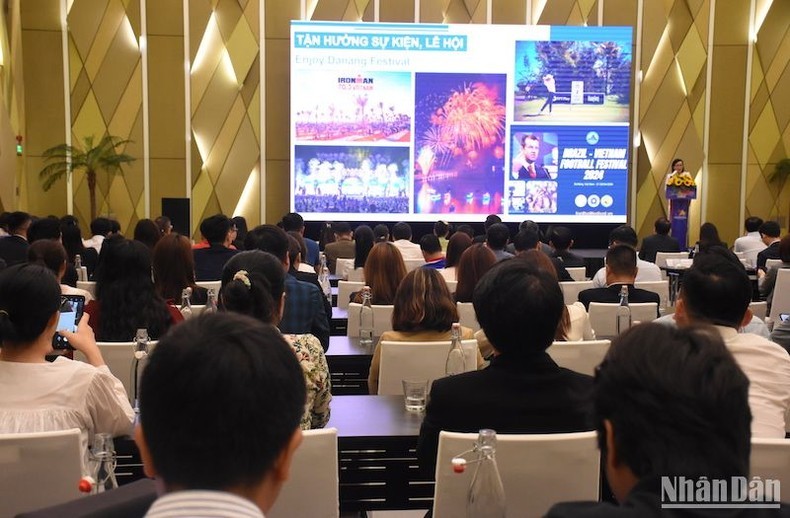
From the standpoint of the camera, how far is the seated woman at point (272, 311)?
2758 mm

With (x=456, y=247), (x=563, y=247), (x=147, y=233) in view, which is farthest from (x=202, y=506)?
(x=563, y=247)

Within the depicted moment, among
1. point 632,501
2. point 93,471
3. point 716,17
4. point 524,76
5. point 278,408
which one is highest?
point 716,17

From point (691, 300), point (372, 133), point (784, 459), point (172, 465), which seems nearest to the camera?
point (172, 465)

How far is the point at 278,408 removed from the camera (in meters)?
1.10

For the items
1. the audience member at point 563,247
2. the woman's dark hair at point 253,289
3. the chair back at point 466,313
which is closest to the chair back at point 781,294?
the audience member at point 563,247

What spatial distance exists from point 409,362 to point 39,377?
1.54 metres

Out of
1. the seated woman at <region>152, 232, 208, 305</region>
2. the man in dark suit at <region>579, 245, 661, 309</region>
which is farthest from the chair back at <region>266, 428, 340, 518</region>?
the man in dark suit at <region>579, 245, 661, 309</region>

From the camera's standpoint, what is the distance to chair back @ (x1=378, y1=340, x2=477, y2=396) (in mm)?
3471

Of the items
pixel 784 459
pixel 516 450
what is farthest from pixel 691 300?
pixel 516 450

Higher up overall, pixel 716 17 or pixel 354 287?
pixel 716 17

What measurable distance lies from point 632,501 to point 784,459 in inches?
44.4

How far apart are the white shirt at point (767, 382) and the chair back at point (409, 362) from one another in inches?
44.8

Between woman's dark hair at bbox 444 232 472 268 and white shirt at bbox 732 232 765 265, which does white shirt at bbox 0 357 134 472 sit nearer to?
woman's dark hair at bbox 444 232 472 268

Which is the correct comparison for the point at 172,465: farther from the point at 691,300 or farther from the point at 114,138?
the point at 114,138
